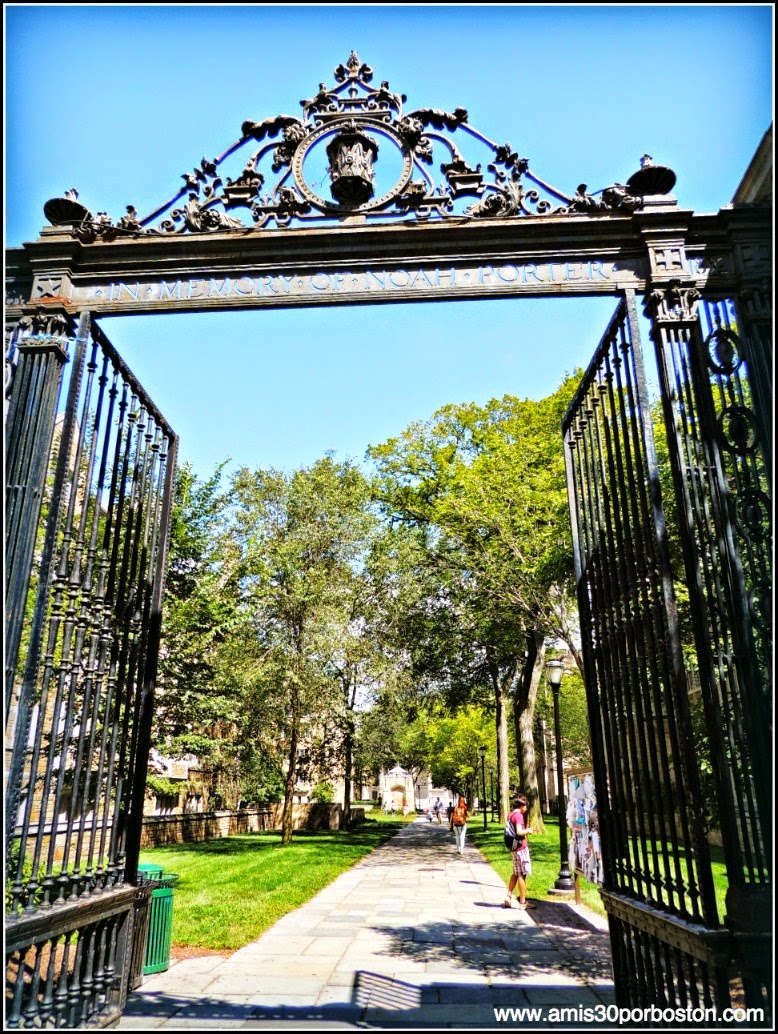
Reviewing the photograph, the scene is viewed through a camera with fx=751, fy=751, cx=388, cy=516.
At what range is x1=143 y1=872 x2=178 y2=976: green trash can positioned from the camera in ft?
25.2

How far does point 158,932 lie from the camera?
25.3 feet

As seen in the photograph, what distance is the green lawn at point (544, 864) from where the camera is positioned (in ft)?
43.6

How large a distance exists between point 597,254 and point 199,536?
392 inches

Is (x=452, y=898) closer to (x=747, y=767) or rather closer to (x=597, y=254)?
(x=747, y=767)

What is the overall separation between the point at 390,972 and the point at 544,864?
40.9 feet

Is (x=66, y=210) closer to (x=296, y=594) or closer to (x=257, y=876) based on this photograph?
(x=257, y=876)

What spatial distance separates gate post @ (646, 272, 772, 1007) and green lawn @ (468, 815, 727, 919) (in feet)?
15.0

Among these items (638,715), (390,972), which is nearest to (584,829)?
(390,972)

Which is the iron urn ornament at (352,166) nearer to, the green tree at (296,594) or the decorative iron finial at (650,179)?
the decorative iron finial at (650,179)

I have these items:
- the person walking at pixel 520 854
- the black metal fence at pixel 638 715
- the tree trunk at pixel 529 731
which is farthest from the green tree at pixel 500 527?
the black metal fence at pixel 638 715

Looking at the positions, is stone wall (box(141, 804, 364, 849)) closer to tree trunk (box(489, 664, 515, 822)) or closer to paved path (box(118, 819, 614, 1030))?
tree trunk (box(489, 664, 515, 822))

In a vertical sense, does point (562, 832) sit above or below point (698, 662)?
below

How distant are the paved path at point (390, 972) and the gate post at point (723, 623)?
2.62m

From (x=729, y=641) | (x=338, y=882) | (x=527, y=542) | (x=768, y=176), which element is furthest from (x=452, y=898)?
(x=768, y=176)
